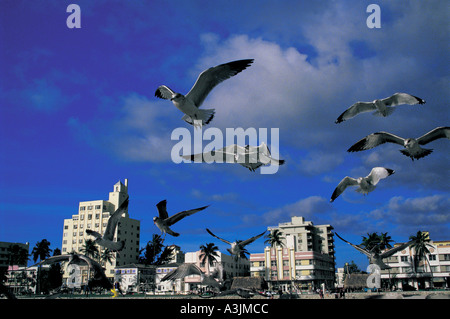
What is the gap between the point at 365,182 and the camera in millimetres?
23516

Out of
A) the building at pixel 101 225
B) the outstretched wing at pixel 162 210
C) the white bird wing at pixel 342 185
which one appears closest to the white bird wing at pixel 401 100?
the white bird wing at pixel 342 185

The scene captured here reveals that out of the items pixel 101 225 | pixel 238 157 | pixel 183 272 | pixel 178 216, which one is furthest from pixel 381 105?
pixel 101 225

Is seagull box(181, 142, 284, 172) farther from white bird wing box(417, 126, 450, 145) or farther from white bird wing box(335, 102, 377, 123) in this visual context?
white bird wing box(417, 126, 450, 145)

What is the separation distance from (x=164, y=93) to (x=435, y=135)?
15249mm

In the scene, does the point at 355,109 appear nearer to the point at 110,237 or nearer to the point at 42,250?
the point at 110,237

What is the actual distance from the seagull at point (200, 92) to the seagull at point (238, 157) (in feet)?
12.7

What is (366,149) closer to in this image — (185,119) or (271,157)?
(271,157)

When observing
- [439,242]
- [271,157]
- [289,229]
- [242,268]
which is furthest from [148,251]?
[271,157]

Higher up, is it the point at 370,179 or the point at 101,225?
the point at 101,225

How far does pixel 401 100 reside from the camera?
22.8 meters

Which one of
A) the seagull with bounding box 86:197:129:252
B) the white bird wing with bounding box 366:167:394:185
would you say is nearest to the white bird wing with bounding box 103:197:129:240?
the seagull with bounding box 86:197:129:252

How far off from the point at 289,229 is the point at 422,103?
3602 inches

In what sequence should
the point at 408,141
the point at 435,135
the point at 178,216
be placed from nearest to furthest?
the point at 178,216 → the point at 408,141 → the point at 435,135

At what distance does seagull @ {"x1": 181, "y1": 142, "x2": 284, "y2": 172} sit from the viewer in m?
23.6
